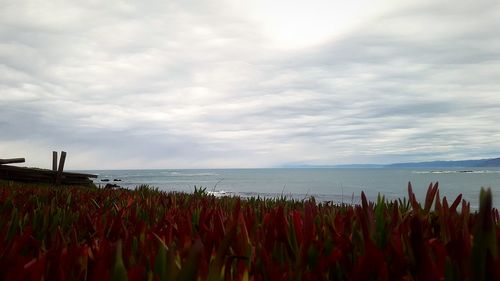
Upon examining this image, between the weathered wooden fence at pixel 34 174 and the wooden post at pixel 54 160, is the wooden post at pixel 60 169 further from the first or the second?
the wooden post at pixel 54 160

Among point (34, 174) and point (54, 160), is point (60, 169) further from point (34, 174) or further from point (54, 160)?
point (54, 160)

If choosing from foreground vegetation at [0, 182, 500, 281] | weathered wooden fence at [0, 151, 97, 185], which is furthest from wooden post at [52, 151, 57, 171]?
foreground vegetation at [0, 182, 500, 281]

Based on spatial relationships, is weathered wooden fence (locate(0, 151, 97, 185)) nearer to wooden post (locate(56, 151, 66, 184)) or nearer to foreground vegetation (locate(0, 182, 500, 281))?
wooden post (locate(56, 151, 66, 184))

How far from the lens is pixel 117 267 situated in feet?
2.34

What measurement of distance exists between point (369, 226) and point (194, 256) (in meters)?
0.92

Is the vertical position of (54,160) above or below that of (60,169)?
above

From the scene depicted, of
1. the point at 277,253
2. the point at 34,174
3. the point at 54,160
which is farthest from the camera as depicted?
the point at 54,160

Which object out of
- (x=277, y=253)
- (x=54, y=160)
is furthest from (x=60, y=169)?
(x=277, y=253)

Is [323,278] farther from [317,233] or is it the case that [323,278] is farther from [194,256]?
[317,233]

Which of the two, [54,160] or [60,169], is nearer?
[60,169]

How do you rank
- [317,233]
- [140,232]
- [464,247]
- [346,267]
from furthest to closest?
[317,233], [140,232], [346,267], [464,247]

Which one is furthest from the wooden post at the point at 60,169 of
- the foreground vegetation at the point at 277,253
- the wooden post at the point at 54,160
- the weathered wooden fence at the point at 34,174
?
the foreground vegetation at the point at 277,253

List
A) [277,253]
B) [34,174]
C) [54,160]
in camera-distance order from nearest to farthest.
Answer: [277,253] → [34,174] → [54,160]

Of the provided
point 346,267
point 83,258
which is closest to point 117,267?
point 83,258
